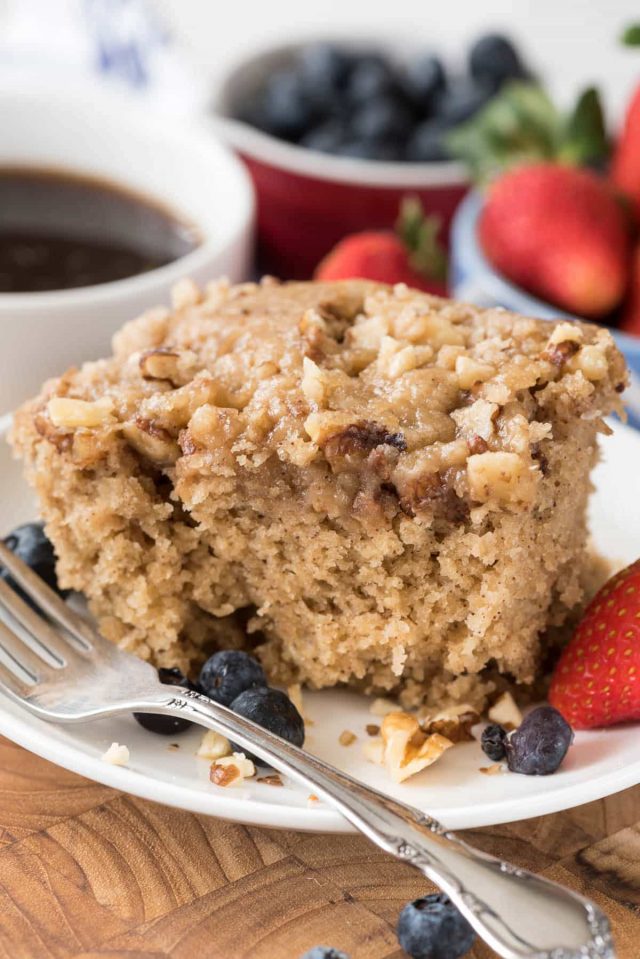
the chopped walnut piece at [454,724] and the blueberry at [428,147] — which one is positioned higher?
the blueberry at [428,147]

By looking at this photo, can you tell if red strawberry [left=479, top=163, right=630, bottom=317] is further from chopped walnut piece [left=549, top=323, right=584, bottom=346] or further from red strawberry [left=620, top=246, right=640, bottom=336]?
chopped walnut piece [left=549, top=323, right=584, bottom=346]

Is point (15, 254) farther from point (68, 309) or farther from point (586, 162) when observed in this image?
point (586, 162)

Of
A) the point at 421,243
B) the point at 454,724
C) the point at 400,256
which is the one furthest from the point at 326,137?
the point at 454,724

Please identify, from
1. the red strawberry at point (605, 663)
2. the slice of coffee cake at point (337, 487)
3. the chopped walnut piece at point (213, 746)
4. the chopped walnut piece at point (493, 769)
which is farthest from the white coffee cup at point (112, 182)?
the chopped walnut piece at point (493, 769)

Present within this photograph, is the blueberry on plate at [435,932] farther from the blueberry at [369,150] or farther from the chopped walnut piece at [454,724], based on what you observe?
the blueberry at [369,150]

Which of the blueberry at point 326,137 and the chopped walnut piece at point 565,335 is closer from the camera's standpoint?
the chopped walnut piece at point 565,335

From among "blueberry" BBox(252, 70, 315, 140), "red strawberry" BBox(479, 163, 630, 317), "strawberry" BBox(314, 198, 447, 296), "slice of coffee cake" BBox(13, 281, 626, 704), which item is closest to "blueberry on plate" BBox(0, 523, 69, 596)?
"slice of coffee cake" BBox(13, 281, 626, 704)

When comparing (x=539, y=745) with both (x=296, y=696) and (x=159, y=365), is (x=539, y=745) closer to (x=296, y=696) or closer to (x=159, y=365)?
(x=296, y=696)

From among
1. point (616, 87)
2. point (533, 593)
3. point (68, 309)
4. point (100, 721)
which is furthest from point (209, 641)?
point (616, 87)
